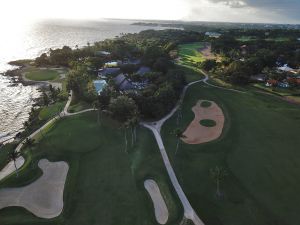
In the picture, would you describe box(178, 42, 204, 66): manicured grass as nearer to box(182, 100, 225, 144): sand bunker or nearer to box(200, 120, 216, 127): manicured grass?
Result: box(182, 100, 225, 144): sand bunker

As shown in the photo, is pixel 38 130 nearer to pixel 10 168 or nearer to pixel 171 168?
pixel 10 168

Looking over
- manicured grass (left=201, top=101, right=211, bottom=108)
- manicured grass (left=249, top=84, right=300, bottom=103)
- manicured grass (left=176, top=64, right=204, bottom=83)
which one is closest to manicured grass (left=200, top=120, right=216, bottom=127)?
manicured grass (left=201, top=101, right=211, bottom=108)

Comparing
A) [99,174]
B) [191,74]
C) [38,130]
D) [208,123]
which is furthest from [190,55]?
[99,174]

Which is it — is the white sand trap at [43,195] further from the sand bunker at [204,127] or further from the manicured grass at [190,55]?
the manicured grass at [190,55]

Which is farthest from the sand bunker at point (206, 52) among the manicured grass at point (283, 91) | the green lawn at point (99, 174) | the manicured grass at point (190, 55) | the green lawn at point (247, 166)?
the green lawn at point (99, 174)

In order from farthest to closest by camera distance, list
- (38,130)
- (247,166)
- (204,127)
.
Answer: (204,127)
(38,130)
(247,166)

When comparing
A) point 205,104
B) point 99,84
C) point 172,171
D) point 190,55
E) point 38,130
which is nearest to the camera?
point 172,171
